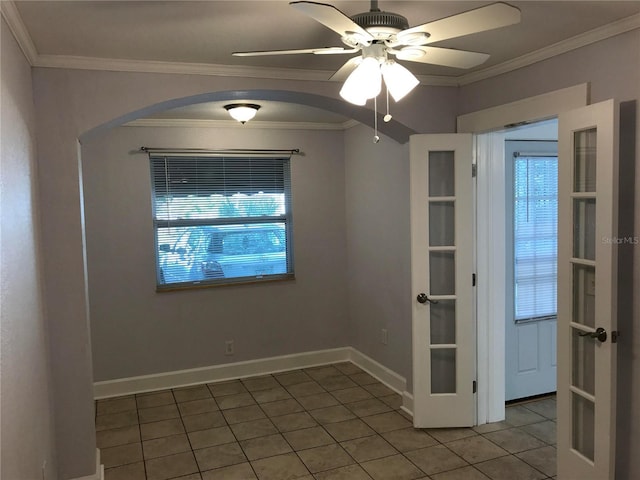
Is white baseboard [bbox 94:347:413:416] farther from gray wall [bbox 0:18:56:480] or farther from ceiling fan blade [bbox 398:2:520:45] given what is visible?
ceiling fan blade [bbox 398:2:520:45]

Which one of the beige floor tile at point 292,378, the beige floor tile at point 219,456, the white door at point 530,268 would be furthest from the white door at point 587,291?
the beige floor tile at point 292,378

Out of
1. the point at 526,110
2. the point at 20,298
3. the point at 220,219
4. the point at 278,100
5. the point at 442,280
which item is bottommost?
the point at 442,280

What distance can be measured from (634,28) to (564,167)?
2.28ft

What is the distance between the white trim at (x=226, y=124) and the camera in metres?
4.57

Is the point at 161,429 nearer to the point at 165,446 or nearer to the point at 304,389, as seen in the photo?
the point at 165,446

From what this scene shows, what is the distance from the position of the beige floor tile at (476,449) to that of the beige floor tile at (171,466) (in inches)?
65.4

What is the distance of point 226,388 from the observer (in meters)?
4.73

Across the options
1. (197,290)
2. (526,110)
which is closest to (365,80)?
(526,110)

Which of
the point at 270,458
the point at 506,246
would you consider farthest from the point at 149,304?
the point at 506,246

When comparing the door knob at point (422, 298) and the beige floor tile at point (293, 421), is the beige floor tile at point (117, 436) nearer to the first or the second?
the beige floor tile at point (293, 421)

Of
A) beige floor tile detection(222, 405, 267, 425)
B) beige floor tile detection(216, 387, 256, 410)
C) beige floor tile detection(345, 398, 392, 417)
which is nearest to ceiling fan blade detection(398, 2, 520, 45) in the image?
beige floor tile detection(345, 398, 392, 417)

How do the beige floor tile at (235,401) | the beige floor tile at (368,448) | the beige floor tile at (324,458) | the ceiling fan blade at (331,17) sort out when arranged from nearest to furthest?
the ceiling fan blade at (331,17) → the beige floor tile at (324,458) → the beige floor tile at (368,448) → the beige floor tile at (235,401)

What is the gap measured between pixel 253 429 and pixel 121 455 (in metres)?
0.90

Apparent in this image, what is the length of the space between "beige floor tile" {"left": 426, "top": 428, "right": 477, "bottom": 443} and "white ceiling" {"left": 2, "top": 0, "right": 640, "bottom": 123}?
2.43 metres
